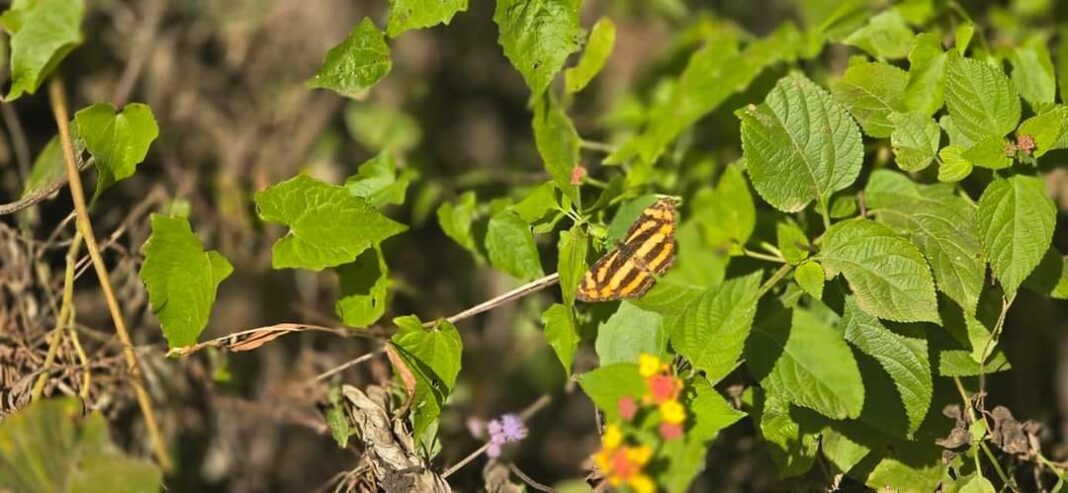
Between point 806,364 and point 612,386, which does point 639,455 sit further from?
point 806,364

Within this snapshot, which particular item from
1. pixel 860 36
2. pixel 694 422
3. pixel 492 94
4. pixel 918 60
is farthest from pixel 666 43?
pixel 694 422

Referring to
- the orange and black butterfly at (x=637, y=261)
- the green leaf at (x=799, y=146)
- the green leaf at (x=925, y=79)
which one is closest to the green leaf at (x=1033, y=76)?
the green leaf at (x=925, y=79)

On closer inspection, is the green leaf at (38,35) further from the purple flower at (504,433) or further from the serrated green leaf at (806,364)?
the serrated green leaf at (806,364)

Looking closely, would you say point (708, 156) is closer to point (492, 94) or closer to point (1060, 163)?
point (1060, 163)

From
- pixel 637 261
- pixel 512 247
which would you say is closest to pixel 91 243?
pixel 512 247

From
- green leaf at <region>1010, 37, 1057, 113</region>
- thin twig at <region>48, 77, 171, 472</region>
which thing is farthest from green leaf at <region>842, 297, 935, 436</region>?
thin twig at <region>48, 77, 171, 472</region>

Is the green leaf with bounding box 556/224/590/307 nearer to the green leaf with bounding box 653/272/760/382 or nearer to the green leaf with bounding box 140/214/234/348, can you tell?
the green leaf with bounding box 653/272/760/382
